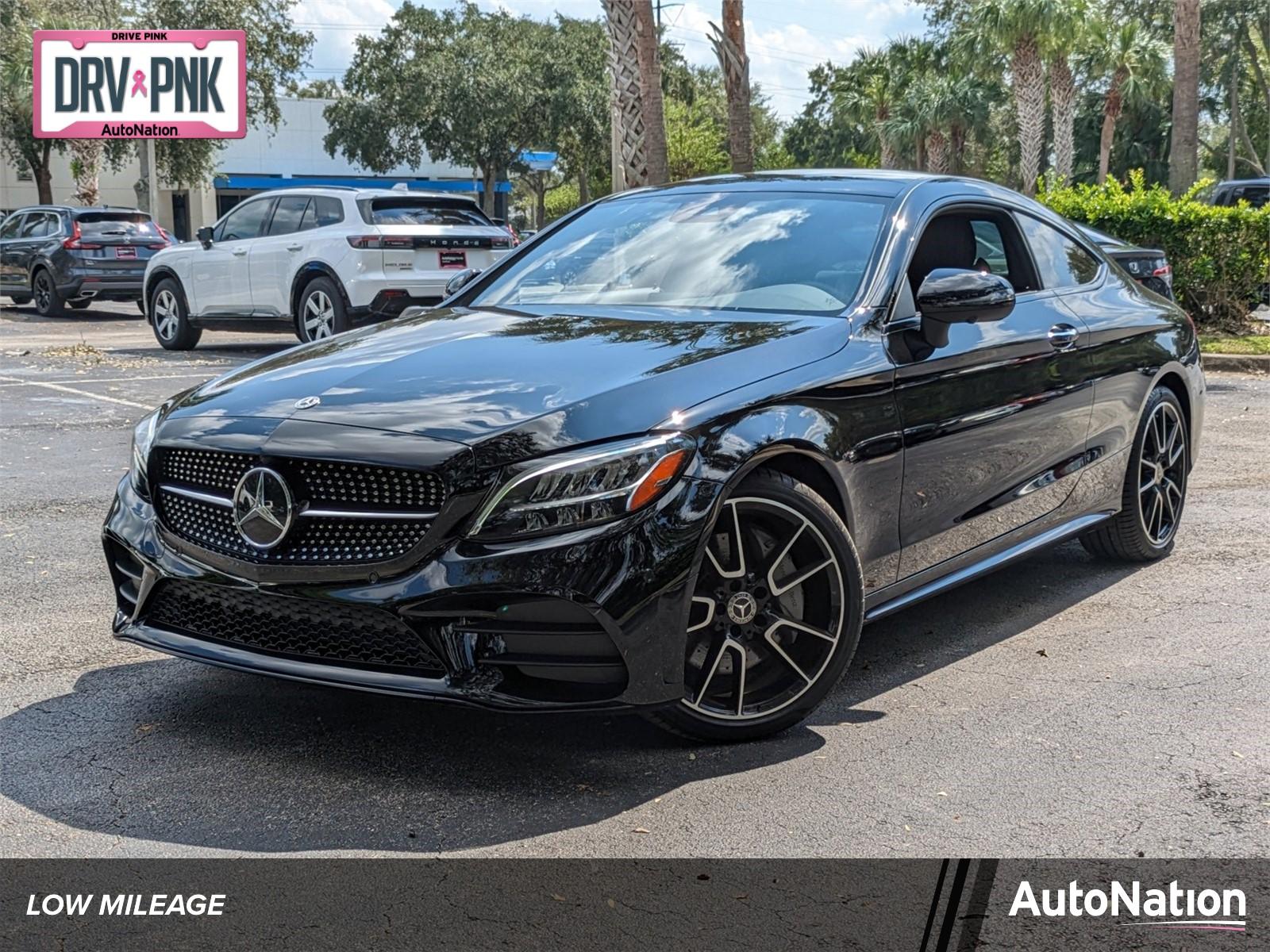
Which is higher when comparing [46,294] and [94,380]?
[46,294]

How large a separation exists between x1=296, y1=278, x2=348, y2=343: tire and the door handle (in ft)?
33.2

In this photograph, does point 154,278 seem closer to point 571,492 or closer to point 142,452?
point 142,452

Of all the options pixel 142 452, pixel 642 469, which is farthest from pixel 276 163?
pixel 642 469

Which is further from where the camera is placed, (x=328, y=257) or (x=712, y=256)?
(x=328, y=257)

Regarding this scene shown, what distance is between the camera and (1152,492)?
6.46m

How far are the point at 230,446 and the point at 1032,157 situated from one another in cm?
4143

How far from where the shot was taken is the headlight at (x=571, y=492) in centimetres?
373

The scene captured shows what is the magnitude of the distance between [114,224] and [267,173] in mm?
35441

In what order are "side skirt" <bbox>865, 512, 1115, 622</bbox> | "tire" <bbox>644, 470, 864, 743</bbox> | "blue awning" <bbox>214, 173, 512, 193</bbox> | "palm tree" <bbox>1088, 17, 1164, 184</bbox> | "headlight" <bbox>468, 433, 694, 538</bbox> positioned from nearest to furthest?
"headlight" <bbox>468, 433, 694, 538</bbox>, "tire" <bbox>644, 470, 864, 743</bbox>, "side skirt" <bbox>865, 512, 1115, 622</bbox>, "palm tree" <bbox>1088, 17, 1164, 184</bbox>, "blue awning" <bbox>214, 173, 512, 193</bbox>

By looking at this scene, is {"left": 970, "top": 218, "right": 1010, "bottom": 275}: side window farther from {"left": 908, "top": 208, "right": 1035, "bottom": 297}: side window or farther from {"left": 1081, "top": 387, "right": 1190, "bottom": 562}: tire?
{"left": 1081, "top": 387, "right": 1190, "bottom": 562}: tire

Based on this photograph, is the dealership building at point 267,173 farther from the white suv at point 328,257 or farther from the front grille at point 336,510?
the front grille at point 336,510

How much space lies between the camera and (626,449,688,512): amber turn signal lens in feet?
12.4

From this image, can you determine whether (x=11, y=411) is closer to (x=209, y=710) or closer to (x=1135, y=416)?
(x=209, y=710)

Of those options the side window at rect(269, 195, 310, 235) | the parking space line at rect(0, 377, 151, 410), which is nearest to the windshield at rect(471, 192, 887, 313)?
the parking space line at rect(0, 377, 151, 410)
